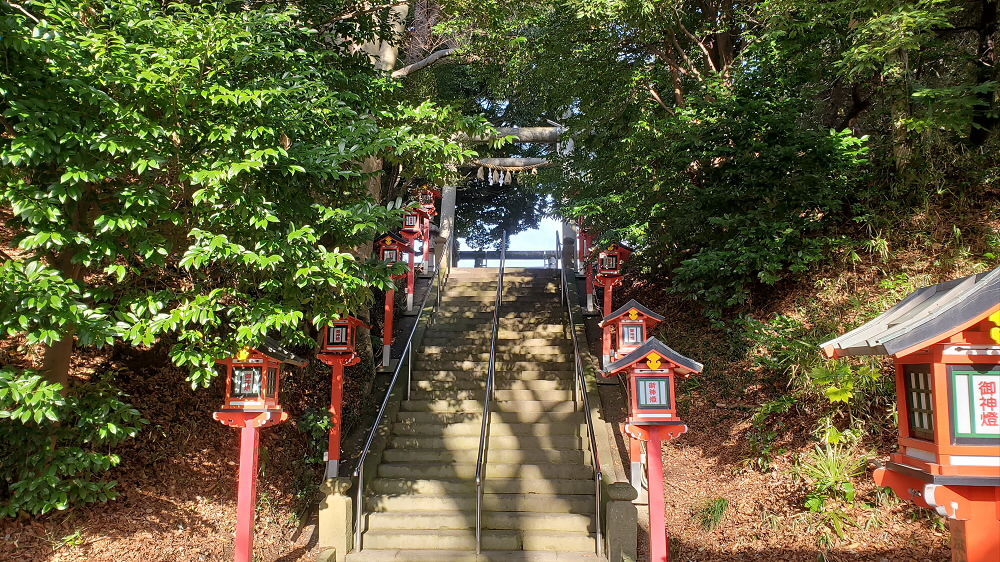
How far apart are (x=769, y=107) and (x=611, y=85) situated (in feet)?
11.0

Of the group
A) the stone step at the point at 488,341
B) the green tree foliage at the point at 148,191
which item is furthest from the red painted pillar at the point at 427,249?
the green tree foliage at the point at 148,191

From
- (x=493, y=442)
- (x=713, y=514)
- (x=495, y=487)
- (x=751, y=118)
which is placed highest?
(x=751, y=118)

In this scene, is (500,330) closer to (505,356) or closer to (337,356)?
(505,356)

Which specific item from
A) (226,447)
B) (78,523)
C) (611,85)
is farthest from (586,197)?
(78,523)

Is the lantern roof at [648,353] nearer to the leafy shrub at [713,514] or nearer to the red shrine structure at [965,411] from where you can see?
the leafy shrub at [713,514]

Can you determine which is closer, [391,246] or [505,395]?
[505,395]

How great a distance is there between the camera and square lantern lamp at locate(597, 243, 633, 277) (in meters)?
11.2

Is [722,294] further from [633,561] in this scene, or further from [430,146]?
[430,146]

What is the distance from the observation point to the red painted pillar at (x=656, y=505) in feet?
18.2

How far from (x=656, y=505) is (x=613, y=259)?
6.15m

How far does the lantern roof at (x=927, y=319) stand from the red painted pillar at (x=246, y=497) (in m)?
5.26

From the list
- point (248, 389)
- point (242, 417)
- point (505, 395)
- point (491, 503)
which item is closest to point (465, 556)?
point (491, 503)

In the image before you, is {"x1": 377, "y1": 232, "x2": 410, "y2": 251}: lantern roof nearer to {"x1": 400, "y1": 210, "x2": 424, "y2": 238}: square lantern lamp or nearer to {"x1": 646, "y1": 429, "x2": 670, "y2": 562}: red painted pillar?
{"x1": 400, "y1": 210, "x2": 424, "y2": 238}: square lantern lamp

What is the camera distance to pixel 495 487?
293 inches
